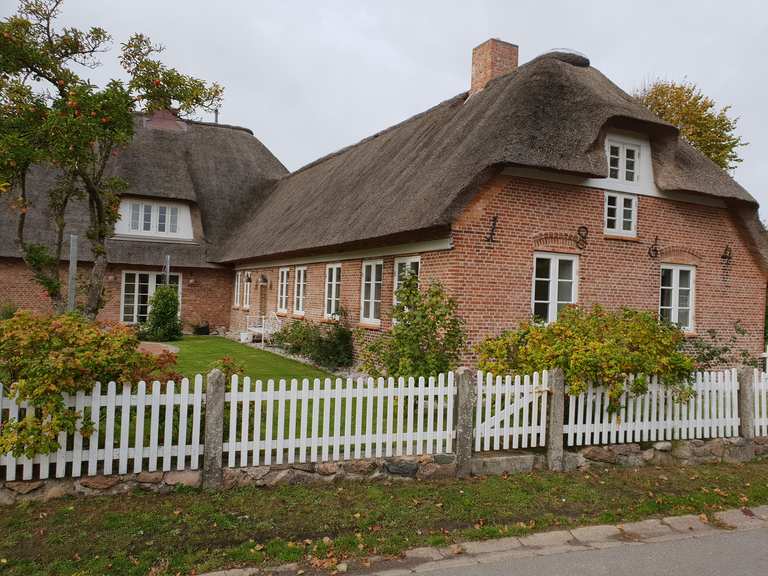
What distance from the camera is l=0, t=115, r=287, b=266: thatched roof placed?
21.2 meters

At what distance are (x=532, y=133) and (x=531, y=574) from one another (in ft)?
27.4

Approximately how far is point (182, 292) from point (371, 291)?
454 inches

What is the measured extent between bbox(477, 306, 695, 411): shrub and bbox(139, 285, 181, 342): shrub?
14084 mm

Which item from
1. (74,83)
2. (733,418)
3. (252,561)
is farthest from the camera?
(74,83)

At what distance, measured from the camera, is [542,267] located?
11828 millimetres

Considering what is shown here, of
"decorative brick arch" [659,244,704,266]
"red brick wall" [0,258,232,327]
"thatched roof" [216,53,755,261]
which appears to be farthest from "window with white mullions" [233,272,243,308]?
"decorative brick arch" [659,244,704,266]

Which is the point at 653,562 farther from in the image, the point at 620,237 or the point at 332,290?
the point at 332,290

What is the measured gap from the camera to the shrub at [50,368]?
198 inches

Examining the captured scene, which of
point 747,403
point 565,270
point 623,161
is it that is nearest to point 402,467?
point 747,403

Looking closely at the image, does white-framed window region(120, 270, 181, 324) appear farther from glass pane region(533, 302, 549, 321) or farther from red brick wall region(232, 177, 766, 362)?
glass pane region(533, 302, 549, 321)

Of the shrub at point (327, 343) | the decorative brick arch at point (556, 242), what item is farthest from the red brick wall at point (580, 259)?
the shrub at point (327, 343)

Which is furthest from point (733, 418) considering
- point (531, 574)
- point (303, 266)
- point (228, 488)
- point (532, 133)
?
point (303, 266)

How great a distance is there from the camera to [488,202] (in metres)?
11.0

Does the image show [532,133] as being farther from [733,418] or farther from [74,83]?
[74,83]
